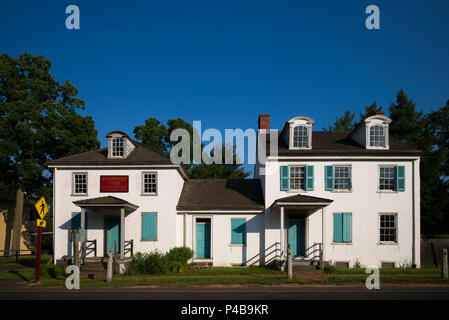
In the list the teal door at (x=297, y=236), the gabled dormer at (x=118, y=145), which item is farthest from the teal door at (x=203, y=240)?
the gabled dormer at (x=118, y=145)

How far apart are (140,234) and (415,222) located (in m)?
16.3

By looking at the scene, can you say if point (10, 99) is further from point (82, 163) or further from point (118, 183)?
point (118, 183)

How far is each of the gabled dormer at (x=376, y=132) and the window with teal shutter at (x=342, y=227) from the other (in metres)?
4.48

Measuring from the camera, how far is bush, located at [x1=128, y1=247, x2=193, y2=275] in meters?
18.8

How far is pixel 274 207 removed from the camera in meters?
20.8

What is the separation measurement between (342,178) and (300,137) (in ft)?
11.6

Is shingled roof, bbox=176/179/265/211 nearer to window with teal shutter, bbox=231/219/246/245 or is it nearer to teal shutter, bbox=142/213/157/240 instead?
window with teal shutter, bbox=231/219/246/245

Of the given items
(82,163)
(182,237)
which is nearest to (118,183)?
(82,163)

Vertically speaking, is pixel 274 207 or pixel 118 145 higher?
pixel 118 145

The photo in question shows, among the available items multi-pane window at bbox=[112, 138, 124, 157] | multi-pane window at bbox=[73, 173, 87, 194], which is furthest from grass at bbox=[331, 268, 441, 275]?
multi-pane window at bbox=[73, 173, 87, 194]

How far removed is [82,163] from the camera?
873 inches

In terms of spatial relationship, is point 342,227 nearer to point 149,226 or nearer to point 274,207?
point 274,207

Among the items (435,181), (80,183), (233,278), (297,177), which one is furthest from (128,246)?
(435,181)

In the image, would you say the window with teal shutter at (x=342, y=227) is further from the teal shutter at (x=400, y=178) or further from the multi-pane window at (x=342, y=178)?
the teal shutter at (x=400, y=178)
